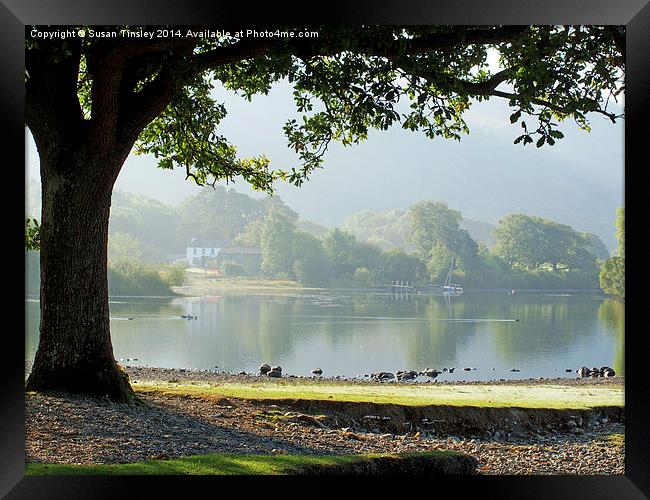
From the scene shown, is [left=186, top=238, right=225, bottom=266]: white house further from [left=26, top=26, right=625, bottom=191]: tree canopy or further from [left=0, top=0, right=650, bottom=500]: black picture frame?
[left=0, top=0, right=650, bottom=500]: black picture frame

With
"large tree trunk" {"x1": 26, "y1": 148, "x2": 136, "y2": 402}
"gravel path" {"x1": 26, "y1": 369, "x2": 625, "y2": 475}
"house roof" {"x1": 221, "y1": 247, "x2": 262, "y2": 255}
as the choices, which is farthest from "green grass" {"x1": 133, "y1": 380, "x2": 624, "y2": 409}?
"house roof" {"x1": 221, "y1": 247, "x2": 262, "y2": 255}

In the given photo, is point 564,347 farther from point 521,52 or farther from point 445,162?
point 445,162

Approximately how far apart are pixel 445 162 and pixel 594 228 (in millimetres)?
12234

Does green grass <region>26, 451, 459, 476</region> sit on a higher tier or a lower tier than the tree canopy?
lower

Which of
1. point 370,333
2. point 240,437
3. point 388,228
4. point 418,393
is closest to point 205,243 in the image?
point 388,228

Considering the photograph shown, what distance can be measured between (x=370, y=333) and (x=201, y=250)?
16845mm

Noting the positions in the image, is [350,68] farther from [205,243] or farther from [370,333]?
[205,243]

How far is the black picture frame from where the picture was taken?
456 centimetres

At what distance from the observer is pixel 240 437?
6555 millimetres

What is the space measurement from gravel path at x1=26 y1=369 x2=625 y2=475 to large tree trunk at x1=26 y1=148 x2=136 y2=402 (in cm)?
25

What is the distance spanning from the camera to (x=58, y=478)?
15.5 ft

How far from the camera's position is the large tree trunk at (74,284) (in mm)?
6625

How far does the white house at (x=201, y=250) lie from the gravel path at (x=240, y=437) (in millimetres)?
29367
